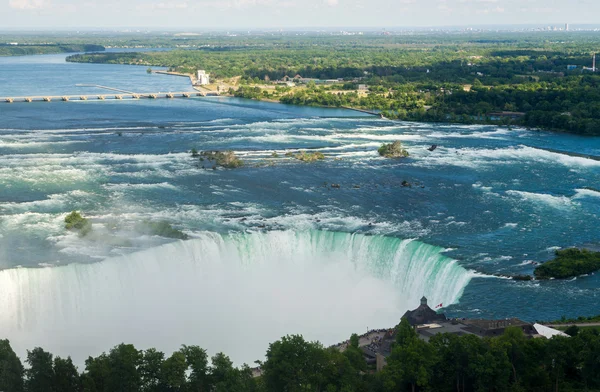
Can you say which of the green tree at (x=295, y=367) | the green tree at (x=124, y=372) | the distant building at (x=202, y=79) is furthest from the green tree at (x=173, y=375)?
the distant building at (x=202, y=79)

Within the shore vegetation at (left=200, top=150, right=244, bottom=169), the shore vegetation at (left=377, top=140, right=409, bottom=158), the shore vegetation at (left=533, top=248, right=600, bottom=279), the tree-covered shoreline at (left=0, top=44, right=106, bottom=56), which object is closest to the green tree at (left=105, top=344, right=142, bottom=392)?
the shore vegetation at (left=533, top=248, right=600, bottom=279)

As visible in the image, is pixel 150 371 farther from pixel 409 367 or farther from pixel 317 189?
pixel 317 189

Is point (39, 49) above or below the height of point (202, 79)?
above

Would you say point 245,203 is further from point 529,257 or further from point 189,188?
point 529,257

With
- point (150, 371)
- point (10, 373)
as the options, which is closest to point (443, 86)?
point (150, 371)

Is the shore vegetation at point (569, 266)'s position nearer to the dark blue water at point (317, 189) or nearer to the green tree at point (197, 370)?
the dark blue water at point (317, 189)

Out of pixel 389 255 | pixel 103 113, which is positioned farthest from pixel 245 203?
pixel 103 113
